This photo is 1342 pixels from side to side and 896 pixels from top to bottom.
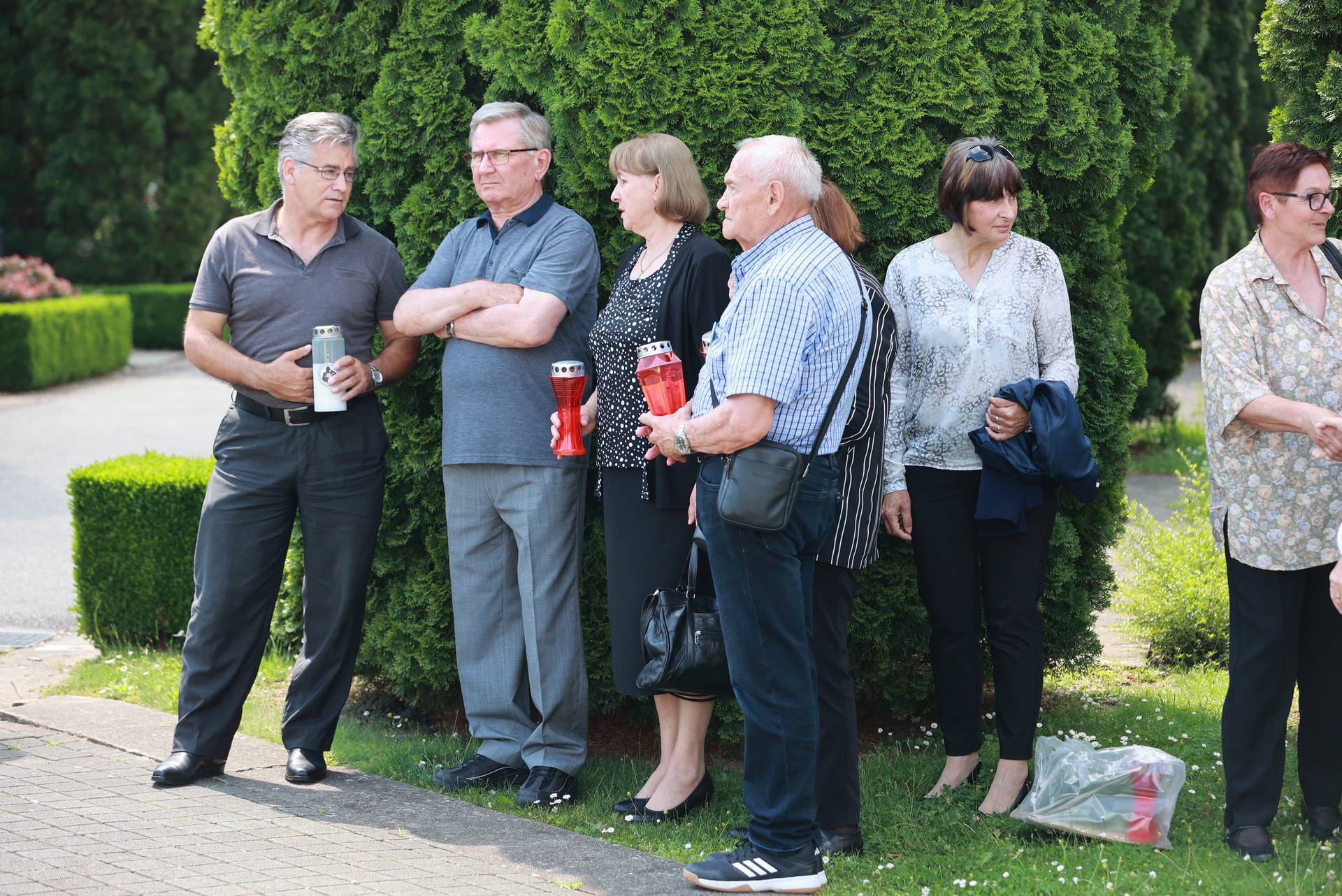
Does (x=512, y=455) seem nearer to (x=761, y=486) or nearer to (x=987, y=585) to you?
(x=761, y=486)

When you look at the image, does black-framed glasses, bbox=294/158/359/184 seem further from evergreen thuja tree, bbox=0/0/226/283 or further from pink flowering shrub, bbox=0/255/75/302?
evergreen thuja tree, bbox=0/0/226/283

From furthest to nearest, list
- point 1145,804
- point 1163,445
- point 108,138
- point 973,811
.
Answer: point 108,138 → point 1163,445 → point 973,811 → point 1145,804

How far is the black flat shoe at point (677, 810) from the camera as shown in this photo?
4.58 metres

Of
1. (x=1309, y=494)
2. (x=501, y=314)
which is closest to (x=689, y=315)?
(x=501, y=314)

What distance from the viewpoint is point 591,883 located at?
13.2ft

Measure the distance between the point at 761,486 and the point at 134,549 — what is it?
453 cm

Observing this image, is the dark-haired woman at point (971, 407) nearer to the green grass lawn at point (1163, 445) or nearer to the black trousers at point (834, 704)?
the black trousers at point (834, 704)

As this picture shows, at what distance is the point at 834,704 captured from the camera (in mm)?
4258

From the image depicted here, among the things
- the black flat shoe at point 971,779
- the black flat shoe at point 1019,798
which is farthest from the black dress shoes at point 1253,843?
the black flat shoe at point 971,779

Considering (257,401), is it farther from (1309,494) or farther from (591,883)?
(1309,494)

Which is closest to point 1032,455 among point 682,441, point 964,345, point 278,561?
point 964,345

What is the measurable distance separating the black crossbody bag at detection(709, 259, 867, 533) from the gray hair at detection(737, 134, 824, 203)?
0.72 metres

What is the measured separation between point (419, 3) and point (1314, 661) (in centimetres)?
390

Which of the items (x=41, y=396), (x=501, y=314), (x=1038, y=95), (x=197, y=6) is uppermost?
(x=197, y=6)
